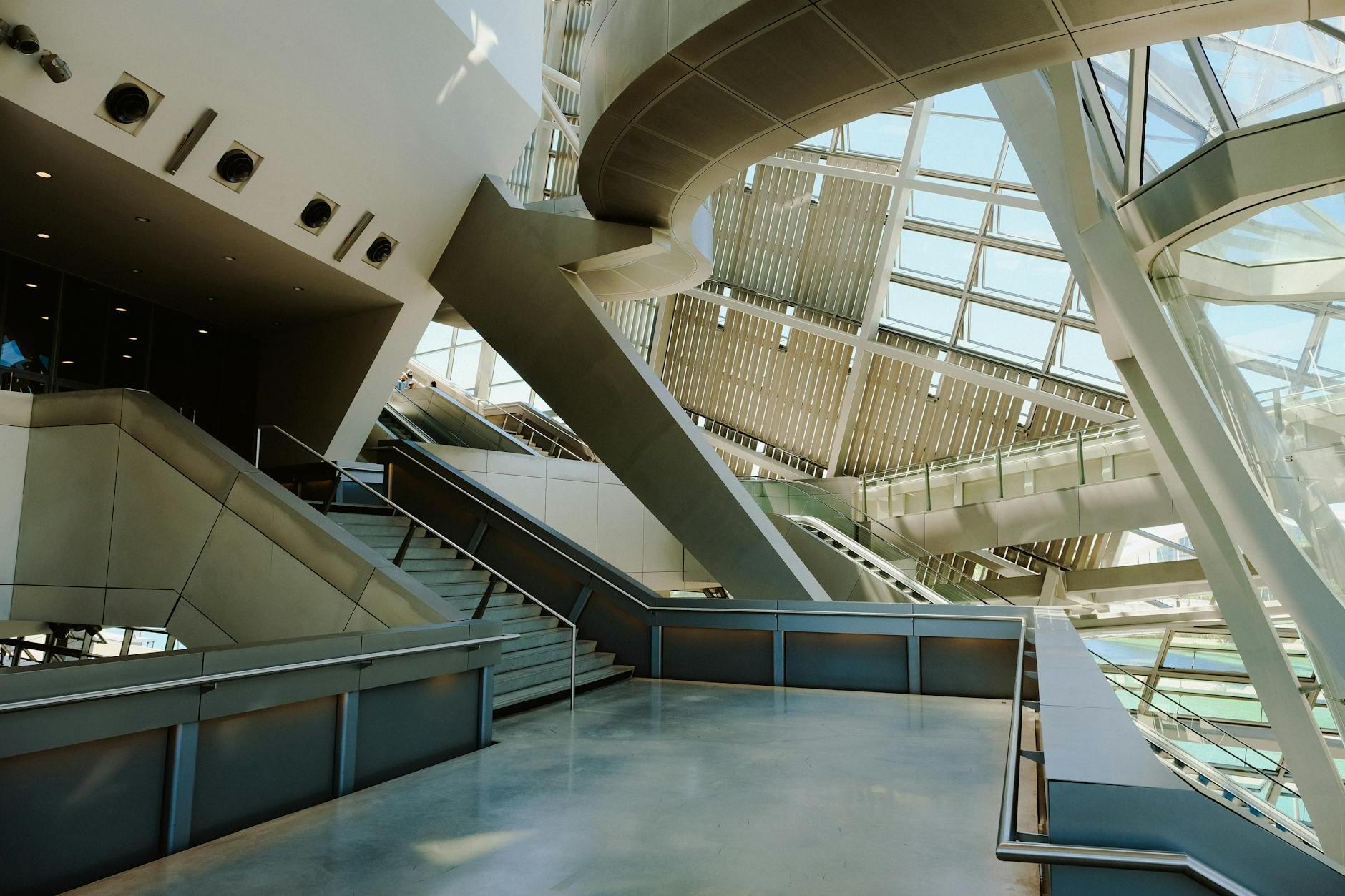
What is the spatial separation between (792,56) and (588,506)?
570 inches

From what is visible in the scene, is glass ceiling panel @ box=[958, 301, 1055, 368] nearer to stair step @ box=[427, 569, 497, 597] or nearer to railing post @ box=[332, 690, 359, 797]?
stair step @ box=[427, 569, 497, 597]

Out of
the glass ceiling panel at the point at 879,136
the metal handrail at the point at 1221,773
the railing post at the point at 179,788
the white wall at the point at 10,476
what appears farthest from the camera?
the glass ceiling panel at the point at 879,136

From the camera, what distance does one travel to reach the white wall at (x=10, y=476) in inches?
381

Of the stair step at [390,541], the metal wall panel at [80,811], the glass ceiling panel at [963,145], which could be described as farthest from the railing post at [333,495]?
the glass ceiling panel at [963,145]

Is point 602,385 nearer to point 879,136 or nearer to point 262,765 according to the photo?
point 262,765

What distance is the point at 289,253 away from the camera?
476 inches

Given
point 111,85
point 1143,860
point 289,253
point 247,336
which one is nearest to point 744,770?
point 1143,860

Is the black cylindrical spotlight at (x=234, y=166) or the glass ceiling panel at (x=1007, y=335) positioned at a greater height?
the glass ceiling panel at (x=1007, y=335)

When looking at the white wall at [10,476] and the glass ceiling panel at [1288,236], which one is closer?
the glass ceiling panel at [1288,236]

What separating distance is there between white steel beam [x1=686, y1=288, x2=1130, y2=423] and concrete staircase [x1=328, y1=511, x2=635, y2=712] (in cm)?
1767

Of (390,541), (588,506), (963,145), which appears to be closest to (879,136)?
(963,145)

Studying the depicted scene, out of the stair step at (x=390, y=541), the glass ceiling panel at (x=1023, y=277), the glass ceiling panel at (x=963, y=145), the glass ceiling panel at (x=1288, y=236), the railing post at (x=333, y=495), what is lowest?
the stair step at (x=390, y=541)

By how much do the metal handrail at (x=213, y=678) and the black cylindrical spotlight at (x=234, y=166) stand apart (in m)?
6.88

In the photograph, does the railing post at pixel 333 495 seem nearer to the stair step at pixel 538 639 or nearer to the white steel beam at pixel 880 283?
the stair step at pixel 538 639
